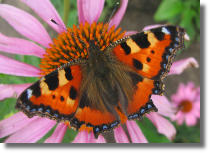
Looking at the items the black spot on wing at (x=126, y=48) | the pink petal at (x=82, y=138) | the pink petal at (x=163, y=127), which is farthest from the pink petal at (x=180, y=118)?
the black spot on wing at (x=126, y=48)

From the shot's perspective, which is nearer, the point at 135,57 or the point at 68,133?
the point at 135,57

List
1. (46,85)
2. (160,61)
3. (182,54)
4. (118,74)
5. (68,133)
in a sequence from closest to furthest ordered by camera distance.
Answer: (46,85), (160,61), (118,74), (68,133), (182,54)

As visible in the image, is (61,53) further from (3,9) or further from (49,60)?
(3,9)

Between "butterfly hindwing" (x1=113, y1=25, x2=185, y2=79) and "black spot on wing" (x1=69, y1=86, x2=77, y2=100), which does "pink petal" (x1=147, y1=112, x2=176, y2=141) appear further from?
"black spot on wing" (x1=69, y1=86, x2=77, y2=100)

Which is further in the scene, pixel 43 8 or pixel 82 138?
pixel 82 138

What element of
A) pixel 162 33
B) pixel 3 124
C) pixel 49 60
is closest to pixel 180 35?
pixel 162 33

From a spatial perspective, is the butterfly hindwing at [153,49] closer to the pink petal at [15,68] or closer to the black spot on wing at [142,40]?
the black spot on wing at [142,40]

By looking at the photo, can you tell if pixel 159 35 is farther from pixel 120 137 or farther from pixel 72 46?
pixel 120 137

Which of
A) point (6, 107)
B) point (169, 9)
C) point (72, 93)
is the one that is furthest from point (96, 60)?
point (169, 9)
